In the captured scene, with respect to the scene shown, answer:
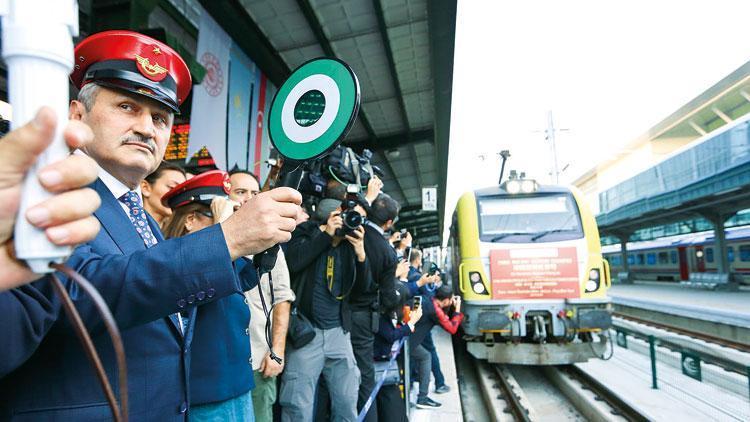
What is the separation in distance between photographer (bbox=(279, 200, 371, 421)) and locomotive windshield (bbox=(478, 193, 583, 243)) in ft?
12.6

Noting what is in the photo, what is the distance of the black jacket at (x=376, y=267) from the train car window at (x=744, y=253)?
1564 cm

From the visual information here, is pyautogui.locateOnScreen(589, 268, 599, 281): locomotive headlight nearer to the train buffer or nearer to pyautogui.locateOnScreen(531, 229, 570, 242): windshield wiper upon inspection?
pyautogui.locateOnScreen(531, 229, 570, 242): windshield wiper

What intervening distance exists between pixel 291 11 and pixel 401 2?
131 cm

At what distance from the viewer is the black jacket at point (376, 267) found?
2941 mm

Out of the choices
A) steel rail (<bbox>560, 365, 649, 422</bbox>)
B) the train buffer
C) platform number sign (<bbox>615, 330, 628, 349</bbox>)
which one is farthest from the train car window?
steel rail (<bbox>560, 365, 649, 422</bbox>)

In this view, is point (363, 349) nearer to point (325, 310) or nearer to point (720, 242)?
point (325, 310)

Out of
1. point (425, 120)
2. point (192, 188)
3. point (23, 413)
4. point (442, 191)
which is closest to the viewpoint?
point (23, 413)

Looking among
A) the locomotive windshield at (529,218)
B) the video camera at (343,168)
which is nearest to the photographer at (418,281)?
the locomotive windshield at (529,218)

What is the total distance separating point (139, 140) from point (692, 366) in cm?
657

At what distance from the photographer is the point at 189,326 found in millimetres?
1202

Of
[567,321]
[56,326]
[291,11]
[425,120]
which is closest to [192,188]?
[56,326]

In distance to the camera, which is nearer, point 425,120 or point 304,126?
point 304,126

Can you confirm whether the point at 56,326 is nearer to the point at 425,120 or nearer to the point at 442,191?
the point at 425,120

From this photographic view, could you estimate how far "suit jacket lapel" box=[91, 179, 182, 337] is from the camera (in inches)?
40.8
